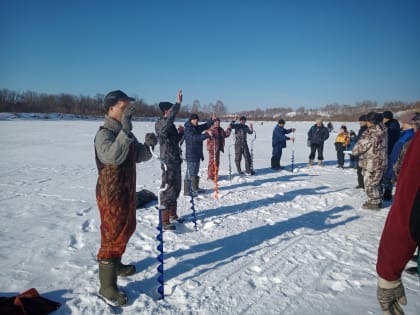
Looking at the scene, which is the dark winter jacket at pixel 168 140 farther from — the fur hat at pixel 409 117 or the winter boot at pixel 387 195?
the winter boot at pixel 387 195

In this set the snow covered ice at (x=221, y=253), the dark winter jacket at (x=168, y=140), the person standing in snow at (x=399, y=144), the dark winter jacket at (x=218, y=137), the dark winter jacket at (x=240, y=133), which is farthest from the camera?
the dark winter jacket at (x=240, y=133)

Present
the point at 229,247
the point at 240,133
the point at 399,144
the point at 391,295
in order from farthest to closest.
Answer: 1. the point at 240,133
2. the point at 399,144
3. the point at 229,247
4. the point at 391,295

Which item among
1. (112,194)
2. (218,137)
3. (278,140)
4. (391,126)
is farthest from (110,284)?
(278,140)

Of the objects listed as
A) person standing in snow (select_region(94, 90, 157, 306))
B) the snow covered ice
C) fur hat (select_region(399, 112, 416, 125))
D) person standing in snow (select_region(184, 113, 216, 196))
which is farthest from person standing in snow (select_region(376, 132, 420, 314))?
person standing in snow (select_region(184, 113, 216, 196))

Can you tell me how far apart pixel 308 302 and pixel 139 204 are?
4259 mm

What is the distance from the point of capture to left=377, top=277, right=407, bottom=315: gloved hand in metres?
1.57

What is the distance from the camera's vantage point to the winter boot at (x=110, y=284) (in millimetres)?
2854

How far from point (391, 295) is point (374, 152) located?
5080 millimetres

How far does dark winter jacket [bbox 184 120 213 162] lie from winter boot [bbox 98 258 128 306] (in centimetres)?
438

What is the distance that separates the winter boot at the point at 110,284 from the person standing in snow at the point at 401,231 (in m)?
2.46

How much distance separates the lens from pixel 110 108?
9.59 feet

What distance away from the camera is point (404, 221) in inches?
57.2

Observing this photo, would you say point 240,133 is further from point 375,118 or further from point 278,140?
point 375,118

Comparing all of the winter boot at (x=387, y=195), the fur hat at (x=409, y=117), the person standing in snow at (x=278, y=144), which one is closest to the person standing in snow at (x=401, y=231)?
the fur hat at (x=409, y=117)
